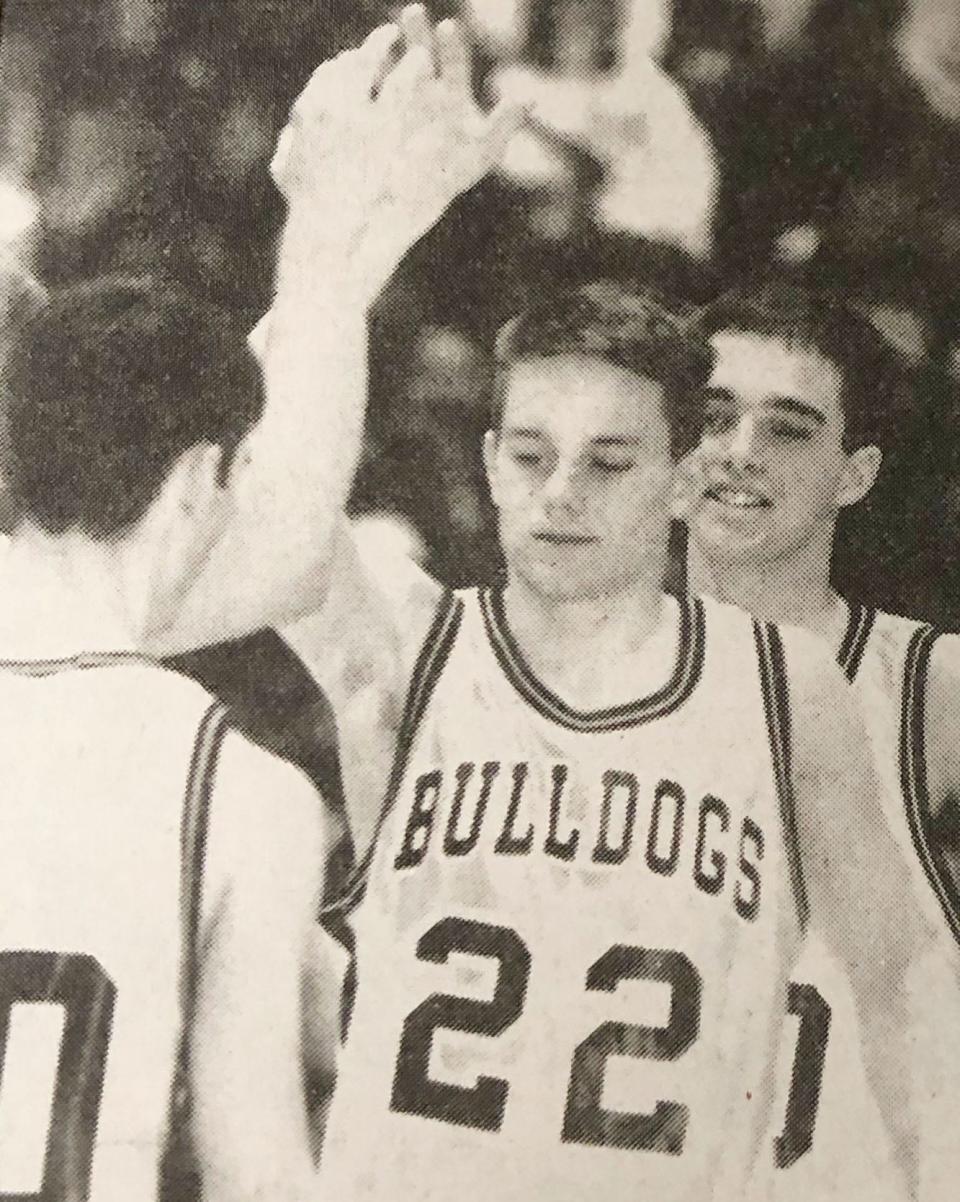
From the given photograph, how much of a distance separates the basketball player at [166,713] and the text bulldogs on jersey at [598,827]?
0.30ft

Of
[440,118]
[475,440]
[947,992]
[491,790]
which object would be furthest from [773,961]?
[440,118]

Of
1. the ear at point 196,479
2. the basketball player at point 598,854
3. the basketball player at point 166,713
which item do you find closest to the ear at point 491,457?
the basketball player at point 598,854

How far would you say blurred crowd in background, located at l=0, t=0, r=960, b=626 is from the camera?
3.21 ft

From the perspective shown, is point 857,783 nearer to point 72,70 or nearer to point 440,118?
point 440,118

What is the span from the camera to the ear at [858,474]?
0.98 m

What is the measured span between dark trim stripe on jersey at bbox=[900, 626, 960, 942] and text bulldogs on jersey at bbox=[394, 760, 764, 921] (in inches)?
4.9

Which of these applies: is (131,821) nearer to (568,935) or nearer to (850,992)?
(568,935)

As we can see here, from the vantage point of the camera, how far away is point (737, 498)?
985 mm

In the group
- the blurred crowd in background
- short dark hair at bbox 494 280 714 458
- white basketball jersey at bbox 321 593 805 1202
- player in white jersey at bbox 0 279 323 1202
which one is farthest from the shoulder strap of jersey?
short dark hair at bbox 494 280 714 458

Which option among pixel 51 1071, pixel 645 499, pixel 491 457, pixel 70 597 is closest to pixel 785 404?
pixel 645 499

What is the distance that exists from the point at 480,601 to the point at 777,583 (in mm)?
235

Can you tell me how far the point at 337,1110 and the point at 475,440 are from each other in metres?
0.51

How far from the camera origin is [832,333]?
994 mm

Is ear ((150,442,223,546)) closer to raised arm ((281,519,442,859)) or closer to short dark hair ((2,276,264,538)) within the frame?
short dark hair ((2,276,264,538))
